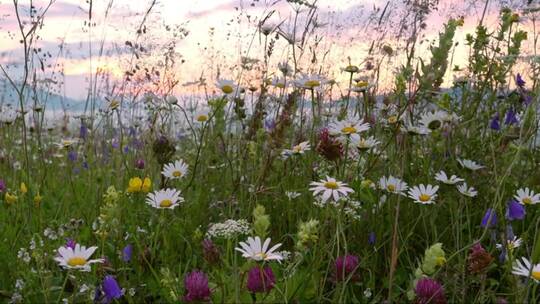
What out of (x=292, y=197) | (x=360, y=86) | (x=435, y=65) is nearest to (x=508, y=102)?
(x=360, y=86)

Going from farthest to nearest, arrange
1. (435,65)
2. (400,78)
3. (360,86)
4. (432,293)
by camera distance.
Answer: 1. (360,86)
2. (400,78)
3. (435,65)
4. (432,293)

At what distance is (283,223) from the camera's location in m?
2.19

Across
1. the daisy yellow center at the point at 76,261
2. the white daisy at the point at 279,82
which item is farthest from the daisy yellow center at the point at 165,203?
the white daisy at the point at 279,82

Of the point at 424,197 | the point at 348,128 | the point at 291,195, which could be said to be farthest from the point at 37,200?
the point at 424,197

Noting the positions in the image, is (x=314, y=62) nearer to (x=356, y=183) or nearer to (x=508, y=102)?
(x=508, y=102)

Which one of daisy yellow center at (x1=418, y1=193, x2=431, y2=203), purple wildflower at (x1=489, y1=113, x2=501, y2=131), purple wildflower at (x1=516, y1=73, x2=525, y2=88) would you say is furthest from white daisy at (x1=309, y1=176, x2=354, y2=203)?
purple wildflower at (x1=516, y1=73, x2=525, y2=88)

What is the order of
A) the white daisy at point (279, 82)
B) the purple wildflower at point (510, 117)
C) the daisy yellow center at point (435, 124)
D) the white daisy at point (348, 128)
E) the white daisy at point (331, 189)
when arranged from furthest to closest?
the white daisy at point (279, 82), the purple wildflower at point (510, 117), the daisy yellow center at point (435, 124), the white daisy at point (348, 128), the white daisy at point (331, 189)

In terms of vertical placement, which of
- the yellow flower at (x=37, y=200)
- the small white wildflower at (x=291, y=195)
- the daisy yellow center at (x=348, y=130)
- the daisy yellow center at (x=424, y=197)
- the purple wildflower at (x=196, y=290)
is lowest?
the yellow flower at (x=37, y=200)

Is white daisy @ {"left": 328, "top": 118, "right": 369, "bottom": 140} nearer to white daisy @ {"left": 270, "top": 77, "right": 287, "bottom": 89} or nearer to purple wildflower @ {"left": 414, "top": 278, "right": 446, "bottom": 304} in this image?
purple wildflower @ {"left": 414, "top": 278, "right": 446, "bottom": 304}

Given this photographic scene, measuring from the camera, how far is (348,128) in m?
1.86

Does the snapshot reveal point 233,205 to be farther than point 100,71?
No

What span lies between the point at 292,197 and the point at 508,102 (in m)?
1.06

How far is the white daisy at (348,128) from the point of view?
5.97 ft

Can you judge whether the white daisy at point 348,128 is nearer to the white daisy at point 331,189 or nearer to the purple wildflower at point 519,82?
the white daisy at point 331,189
